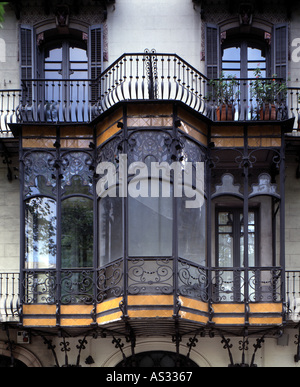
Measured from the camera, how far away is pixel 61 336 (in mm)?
15648

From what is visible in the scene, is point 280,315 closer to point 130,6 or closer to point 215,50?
point 215,50

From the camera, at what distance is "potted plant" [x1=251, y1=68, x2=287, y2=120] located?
15837mm

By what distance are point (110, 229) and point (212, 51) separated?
16.5 ft

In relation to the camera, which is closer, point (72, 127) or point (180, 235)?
point (180, 235)

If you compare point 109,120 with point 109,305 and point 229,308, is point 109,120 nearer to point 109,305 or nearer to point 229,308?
point 109,305

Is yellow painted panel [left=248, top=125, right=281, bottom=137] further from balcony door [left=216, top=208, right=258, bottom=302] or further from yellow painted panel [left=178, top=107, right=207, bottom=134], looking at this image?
balcony door [left=216, top=208, right=258, bottom=302]

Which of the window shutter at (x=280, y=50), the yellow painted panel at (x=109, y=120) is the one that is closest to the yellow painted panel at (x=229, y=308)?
the yellow painted panel at (x=109, y=120)

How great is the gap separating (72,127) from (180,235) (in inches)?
135

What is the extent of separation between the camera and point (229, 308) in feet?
49.7

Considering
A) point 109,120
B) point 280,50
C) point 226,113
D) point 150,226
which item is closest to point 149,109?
point 109,120

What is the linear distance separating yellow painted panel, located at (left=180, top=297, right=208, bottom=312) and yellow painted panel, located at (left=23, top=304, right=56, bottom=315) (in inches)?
108

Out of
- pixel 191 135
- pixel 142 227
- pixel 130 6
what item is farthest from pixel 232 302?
pixel 130 6

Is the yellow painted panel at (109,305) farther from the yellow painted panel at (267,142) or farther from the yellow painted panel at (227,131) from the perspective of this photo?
the yellow painted panel at (267,142)

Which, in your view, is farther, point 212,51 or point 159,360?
point 212,51
